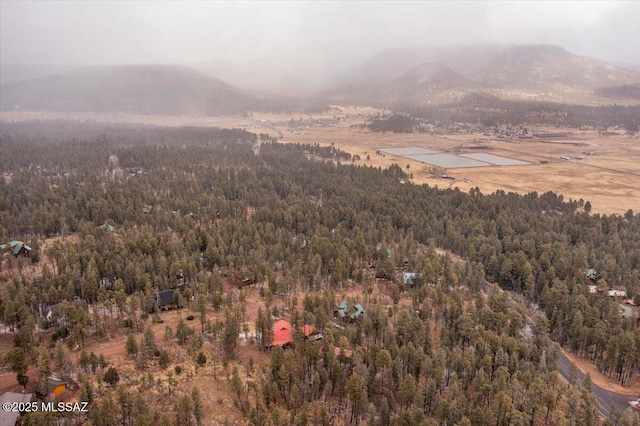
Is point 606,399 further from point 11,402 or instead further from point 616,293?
point 11,402

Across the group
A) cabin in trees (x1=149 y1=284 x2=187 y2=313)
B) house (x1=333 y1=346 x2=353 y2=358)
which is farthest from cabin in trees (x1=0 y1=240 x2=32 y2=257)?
house (x1=333 y1=346 x2=353 y2=358)

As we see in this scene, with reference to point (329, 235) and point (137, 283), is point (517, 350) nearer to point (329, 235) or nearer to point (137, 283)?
point (329, 235)

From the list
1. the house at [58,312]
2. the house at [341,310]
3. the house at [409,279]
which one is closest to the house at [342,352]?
the house at [341,310]

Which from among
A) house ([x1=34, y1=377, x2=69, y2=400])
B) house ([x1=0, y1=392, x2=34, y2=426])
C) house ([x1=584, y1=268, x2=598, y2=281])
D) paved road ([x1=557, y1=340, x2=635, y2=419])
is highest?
house ([x1=584, y1=268, x2=598, y2=281])

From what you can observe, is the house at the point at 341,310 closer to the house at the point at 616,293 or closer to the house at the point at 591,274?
the house at the point at 616,293

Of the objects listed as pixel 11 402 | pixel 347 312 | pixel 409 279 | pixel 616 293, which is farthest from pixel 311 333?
pixel 616 293

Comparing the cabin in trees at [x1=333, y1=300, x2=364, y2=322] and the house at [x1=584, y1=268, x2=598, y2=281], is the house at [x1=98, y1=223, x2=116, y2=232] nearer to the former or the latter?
the cabin in trees at [x1=333, y1=300, x2=364, y2=322]

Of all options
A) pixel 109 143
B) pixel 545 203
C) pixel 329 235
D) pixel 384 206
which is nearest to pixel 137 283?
pixel 329 235
